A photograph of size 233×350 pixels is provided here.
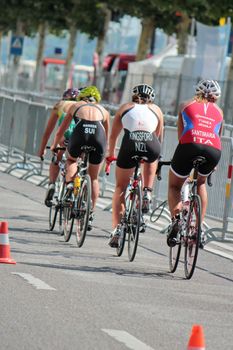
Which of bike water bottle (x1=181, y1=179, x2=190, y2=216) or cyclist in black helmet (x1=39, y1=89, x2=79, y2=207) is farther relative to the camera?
cyclist in black helmet (x1=39, y1=89, x2=79, y2=207)

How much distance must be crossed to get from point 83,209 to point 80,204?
0.41 ft

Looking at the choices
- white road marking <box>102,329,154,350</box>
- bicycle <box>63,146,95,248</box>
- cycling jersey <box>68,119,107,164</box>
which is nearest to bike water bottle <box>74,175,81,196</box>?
bicycle <box>63,146,95,248</box>

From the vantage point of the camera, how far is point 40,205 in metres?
20.5

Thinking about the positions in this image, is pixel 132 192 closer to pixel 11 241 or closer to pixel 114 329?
pixel 11 241

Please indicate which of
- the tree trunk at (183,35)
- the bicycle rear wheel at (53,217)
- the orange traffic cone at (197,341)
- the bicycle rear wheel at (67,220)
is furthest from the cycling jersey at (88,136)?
the tree trunk at (183,35)

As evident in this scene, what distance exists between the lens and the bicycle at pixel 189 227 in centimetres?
1318

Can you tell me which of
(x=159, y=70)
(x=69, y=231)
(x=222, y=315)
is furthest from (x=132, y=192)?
(x=159, y=70)

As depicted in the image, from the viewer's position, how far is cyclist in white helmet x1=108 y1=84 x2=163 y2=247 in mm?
14539

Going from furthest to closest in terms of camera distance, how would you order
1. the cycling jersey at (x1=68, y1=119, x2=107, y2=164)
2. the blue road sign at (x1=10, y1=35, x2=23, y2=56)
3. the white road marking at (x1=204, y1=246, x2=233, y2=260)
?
the blue road sign at (x1=10, y1=35, x2=23, y2=56)
the white road marking at (x1=204, y1=246, x2=233, y2=260)
the cycling jersey at (x1=68, y1=119, x2=107, y2=164)

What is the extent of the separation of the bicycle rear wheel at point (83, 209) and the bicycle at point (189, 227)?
4.82ft

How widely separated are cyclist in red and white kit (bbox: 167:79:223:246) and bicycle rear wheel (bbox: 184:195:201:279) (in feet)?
0.70

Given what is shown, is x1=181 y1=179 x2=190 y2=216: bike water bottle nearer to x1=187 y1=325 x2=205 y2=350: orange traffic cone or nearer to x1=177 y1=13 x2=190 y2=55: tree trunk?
A: x1=187 y1=325 x2=205 y2=350: orange traffic cone

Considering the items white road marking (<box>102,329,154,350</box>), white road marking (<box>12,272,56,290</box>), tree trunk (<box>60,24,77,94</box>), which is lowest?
tree trunk (<box>60,24,77,94</box>)

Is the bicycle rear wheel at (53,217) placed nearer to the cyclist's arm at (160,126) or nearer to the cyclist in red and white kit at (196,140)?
the cyclist's arm at (160,126)
